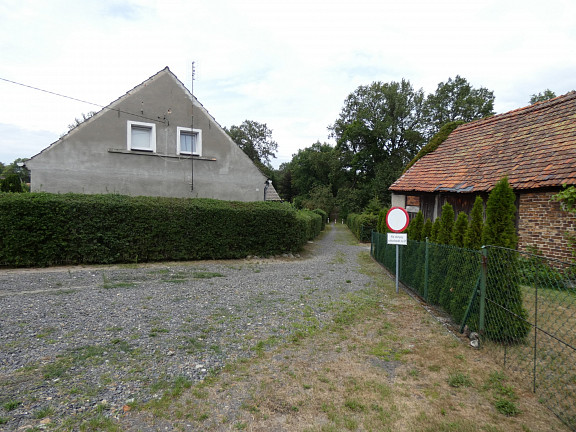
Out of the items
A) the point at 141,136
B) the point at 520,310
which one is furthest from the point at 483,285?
→ the point at 141,136

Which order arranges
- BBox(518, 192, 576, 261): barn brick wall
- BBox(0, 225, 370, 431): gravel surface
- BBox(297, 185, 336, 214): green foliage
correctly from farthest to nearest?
BBox(297, 185, 336, 214): green foliage < BBox(518, 192, 576, 261): barn brick wall < BBox(0, 225, 370, 431): gravel surface

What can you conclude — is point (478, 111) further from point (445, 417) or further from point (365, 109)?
point (445, 417)

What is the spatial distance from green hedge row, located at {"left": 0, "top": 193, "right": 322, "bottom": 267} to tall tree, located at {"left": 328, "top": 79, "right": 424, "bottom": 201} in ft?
108

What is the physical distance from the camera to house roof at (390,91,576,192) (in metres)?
8.91

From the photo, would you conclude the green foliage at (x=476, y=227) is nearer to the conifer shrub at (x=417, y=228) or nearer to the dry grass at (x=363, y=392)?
the dry grass at (x=363, y=392)

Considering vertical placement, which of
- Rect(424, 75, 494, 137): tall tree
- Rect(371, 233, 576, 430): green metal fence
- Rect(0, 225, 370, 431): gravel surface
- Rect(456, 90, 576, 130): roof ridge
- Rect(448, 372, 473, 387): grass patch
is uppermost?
Rect(424, 75, 494, 137): tall tree

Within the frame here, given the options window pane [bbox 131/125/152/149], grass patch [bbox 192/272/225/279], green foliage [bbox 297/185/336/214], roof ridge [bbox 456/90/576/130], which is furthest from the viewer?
green foliage [bbox 297/185/336/214]

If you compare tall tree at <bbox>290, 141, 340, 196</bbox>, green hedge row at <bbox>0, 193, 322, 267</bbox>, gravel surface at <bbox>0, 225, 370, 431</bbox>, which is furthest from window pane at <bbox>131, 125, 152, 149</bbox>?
tall tree at <bbox>290, 141, 340, 196</bbox>

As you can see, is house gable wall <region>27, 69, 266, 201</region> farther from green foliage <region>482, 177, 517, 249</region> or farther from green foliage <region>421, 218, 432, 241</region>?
green foliage <region>482, 177, 517, 249</region>

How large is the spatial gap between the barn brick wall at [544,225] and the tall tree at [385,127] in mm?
34171

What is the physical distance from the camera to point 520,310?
4484mm

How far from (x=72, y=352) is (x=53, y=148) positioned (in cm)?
1130

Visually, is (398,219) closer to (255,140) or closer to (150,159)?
(150,159)

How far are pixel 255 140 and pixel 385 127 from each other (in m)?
24.7
